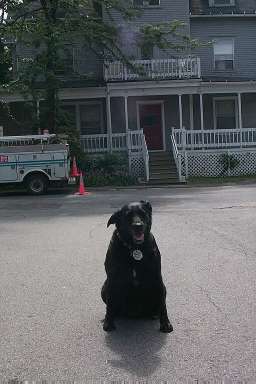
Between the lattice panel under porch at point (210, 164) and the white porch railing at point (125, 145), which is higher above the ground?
the white porch railing at point (125, 145)

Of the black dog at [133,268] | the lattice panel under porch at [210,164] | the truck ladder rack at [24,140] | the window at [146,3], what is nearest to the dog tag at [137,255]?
the black dog at [133,268]

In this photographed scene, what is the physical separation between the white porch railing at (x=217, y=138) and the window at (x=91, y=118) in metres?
5.07

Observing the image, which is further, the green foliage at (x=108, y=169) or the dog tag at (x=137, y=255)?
the green foliage at (x=108, y=169)

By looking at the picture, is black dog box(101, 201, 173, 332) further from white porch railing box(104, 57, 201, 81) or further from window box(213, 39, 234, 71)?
window box(213, 39, 234, 71)

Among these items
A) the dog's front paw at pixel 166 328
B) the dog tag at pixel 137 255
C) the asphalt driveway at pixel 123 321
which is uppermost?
the dog tag at pixel 137 255

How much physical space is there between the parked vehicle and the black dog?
16701 mm

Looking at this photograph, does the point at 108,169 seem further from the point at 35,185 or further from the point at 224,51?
the point at 224,51

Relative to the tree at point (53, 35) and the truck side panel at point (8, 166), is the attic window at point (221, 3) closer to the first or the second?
the tree at point (53, 35)

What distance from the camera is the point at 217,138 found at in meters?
27.8

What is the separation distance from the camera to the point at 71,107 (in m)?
A: 30.4

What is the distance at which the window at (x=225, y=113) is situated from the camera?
3078cm

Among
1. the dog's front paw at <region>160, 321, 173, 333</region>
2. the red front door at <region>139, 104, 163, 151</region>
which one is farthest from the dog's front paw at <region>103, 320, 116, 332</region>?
the red front door at <region>139, 104, 163, 151</region>

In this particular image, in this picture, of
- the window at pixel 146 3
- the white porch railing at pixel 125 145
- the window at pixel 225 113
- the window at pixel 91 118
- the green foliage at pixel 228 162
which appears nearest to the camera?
the white porch railing at pixel 125 145

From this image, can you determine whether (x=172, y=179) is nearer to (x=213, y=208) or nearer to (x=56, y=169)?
(x=56, y=169)
